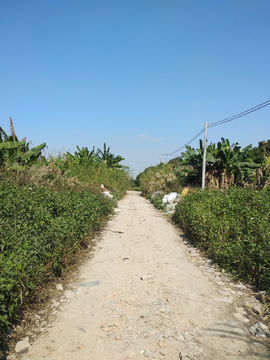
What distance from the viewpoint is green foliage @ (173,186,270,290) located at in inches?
165

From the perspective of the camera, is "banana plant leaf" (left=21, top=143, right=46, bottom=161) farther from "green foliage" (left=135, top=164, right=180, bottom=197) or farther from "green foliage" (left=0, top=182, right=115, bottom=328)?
"green foliage" (left=135, top=164, right=180, bottom=197)

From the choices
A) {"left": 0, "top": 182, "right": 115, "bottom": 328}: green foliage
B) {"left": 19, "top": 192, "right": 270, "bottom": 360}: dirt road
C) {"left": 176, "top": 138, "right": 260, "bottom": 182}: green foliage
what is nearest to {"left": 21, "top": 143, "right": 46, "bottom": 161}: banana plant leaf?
{"left": 0, "top": 182, "right": 115, "bottom": 328}: green foliage

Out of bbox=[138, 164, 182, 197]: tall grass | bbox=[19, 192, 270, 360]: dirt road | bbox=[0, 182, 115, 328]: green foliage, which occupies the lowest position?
bbox=[19, 192, 270, 360]: dirt road

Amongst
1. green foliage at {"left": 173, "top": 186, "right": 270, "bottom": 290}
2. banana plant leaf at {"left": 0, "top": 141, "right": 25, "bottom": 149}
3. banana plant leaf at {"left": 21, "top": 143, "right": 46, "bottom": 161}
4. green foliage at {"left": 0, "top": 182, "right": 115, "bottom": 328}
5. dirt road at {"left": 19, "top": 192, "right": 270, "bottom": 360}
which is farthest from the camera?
banana plant leaf at {"left": 21, "top": 143, "right": 46, "bottom": 161}

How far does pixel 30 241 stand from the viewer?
12.4 ft

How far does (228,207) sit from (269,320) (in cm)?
353

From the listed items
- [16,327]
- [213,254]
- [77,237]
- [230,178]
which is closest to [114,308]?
[16,327]

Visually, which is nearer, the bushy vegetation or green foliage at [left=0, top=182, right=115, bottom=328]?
green foliage at [left=0, top=182, right=115, bottom=328]

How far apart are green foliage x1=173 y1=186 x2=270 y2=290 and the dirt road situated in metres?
0.31

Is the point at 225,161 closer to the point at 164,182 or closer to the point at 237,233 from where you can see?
the point at 164,182

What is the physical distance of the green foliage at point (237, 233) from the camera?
4.19m

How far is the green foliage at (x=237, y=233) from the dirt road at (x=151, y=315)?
0.31m

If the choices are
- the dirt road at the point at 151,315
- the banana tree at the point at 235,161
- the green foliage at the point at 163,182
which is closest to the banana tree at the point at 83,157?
the green foliage at the point at 163,182

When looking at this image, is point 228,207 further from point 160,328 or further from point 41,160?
point 41,160
